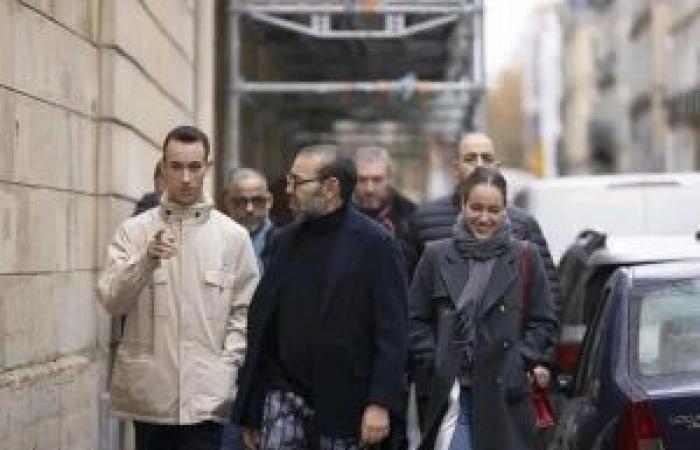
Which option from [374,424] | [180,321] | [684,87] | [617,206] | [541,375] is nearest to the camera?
[374,424]

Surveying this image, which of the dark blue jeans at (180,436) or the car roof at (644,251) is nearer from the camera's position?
the dark blue jeans at (180,436)

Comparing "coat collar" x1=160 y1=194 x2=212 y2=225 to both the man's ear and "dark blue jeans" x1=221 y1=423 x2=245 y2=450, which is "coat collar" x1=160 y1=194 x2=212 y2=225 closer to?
the man's ear

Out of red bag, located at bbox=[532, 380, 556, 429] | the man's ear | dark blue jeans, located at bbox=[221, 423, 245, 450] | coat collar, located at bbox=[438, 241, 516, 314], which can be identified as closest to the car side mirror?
red bag, located at bbox=[532, 380, 556, 429]

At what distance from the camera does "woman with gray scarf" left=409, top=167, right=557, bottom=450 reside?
631 centimetres

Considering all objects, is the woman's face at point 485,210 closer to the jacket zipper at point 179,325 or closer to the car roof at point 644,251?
the jacket zipper at point 179,325

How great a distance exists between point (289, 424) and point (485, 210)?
50.2 inches

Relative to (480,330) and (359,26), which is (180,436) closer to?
(480,330)

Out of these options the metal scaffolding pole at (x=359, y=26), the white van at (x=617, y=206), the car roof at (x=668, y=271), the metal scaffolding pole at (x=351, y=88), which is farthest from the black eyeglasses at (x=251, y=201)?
the metal scaffolding pole at (x=351, y=88)

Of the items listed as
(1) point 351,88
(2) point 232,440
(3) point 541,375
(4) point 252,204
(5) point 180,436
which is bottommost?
(2) point 232,440

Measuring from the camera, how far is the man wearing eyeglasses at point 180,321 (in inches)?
243

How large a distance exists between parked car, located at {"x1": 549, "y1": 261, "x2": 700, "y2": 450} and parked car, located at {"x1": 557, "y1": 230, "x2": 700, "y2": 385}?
1.53m

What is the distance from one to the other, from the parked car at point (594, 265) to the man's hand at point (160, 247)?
9.98 ft

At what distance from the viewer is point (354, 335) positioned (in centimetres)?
589

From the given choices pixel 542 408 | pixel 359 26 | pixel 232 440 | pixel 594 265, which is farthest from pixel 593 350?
pixel 359 26
